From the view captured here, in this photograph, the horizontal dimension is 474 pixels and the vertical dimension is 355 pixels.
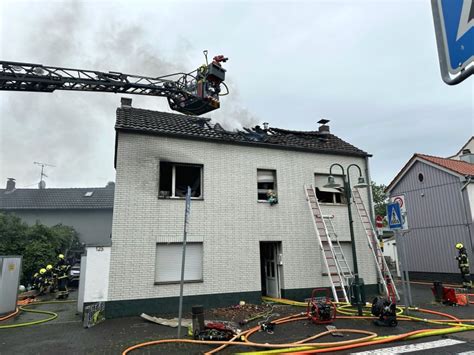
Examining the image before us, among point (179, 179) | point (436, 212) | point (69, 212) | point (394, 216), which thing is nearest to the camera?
point (394, 216)

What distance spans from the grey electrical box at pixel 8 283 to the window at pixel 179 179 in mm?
6100

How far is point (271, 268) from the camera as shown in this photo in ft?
43.0

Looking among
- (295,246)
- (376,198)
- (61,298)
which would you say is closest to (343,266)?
(295,246)

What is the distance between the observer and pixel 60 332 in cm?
844

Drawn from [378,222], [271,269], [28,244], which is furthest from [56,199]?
[378,222]

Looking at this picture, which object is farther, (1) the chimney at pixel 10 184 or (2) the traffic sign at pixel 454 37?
(1) the chimney at pixel 10 184

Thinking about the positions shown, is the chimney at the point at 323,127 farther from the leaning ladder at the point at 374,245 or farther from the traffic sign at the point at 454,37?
the traffic sign at the point at 454,37

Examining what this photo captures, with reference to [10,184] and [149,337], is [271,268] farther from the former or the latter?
[10,184]

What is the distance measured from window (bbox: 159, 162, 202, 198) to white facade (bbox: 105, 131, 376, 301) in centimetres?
30

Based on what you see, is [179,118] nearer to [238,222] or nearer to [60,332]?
[238,222]

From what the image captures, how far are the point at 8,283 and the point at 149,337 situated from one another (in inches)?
273

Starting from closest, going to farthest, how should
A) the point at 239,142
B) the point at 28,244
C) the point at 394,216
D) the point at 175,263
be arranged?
the point at 394,216, the point at 175,263, the point at 239,142, the point at 28,244

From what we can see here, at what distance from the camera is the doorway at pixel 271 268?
41.2 feet

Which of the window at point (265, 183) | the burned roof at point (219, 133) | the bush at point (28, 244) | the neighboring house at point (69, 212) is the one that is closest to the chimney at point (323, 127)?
the burned roof at point (219, 133)
